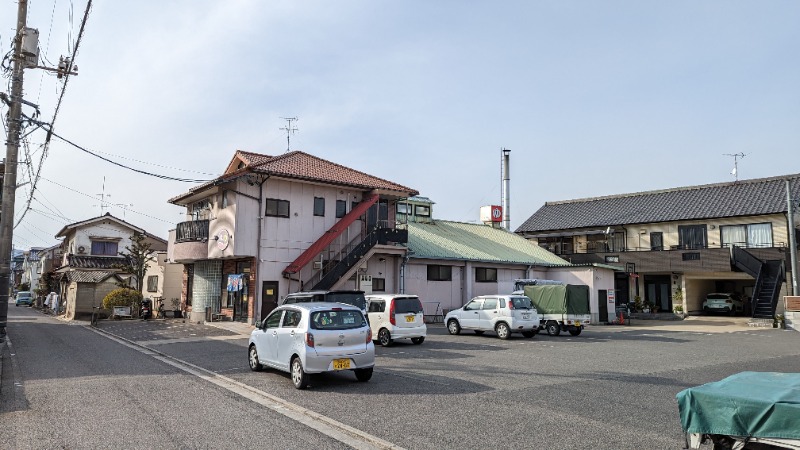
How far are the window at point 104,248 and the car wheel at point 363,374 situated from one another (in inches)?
1687

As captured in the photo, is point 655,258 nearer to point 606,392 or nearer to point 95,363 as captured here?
point 606,392

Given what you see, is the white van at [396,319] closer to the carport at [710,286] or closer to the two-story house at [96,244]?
the two-story house at [96,244]

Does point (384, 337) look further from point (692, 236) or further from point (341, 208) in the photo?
point (692, 236)

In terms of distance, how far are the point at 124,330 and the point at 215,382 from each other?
617 inches

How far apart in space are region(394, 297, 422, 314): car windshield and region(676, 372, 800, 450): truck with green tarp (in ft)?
43.0

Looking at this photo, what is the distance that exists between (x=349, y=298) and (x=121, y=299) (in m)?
20.9

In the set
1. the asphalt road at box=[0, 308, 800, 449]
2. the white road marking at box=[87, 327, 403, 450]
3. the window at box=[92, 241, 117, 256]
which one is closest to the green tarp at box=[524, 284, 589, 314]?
the asphalt road at box=[0, 308, 800, 449]

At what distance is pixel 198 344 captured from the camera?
58.9 feet

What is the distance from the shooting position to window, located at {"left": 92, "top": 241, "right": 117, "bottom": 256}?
45656 mm

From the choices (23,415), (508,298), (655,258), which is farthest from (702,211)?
(23,415)

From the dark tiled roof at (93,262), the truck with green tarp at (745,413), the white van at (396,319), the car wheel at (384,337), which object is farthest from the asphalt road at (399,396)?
the dark tiled roof at (93,262)

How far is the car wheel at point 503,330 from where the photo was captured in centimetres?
2017

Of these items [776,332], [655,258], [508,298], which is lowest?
[776,332]

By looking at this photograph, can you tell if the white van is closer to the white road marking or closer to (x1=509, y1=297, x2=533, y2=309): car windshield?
(x1=509, y1=297, x2=533, y2=309): car windshield
